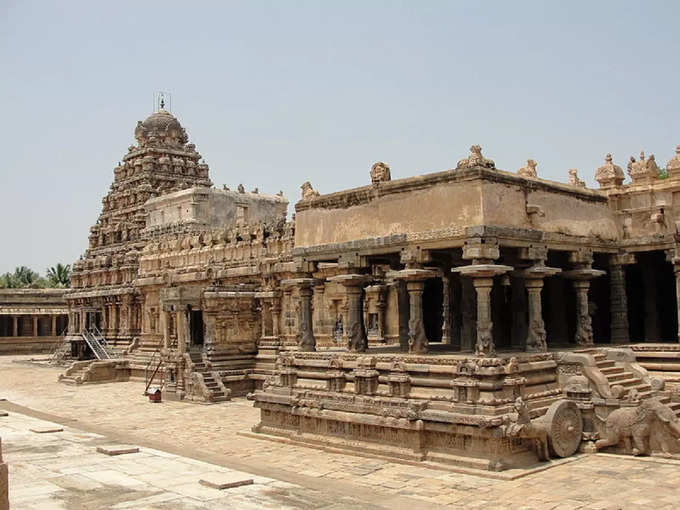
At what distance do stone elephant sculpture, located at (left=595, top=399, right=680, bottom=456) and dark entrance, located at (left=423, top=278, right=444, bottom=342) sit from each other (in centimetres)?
895

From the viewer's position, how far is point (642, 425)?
1326 cm

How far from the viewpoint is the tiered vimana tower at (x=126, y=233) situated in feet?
133

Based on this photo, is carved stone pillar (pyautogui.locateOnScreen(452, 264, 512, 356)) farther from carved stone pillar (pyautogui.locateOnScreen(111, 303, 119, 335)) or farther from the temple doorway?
carved stone pillar (pyautogui.locateOnScreen(111, 303, 119, 335))

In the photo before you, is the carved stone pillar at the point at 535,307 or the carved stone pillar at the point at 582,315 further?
the carved stone pillar at the point at 582,315

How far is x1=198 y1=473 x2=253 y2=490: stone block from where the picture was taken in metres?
12.0

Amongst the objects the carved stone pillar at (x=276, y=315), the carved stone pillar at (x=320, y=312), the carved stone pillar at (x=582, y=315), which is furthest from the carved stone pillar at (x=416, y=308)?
the carved stone pillar at (x=320, y=312)

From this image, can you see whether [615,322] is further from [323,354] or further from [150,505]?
[150,505]

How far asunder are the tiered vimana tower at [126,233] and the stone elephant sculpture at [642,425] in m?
29.1

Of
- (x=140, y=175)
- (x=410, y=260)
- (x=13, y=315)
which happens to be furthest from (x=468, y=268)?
(x=13, y=315)

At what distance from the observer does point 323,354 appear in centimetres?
1675

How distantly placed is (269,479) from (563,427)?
17.1 feet

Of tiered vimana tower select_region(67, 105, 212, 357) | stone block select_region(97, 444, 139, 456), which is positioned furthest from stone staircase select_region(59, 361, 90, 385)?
stone block select_region(97, 444, 139, 456)

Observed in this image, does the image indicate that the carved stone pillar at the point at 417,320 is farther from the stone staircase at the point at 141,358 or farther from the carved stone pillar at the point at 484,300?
the stone staircase at the point at 141,358

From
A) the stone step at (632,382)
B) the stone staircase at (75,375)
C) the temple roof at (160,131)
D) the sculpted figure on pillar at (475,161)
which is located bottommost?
the stone staircase at (75,375)
